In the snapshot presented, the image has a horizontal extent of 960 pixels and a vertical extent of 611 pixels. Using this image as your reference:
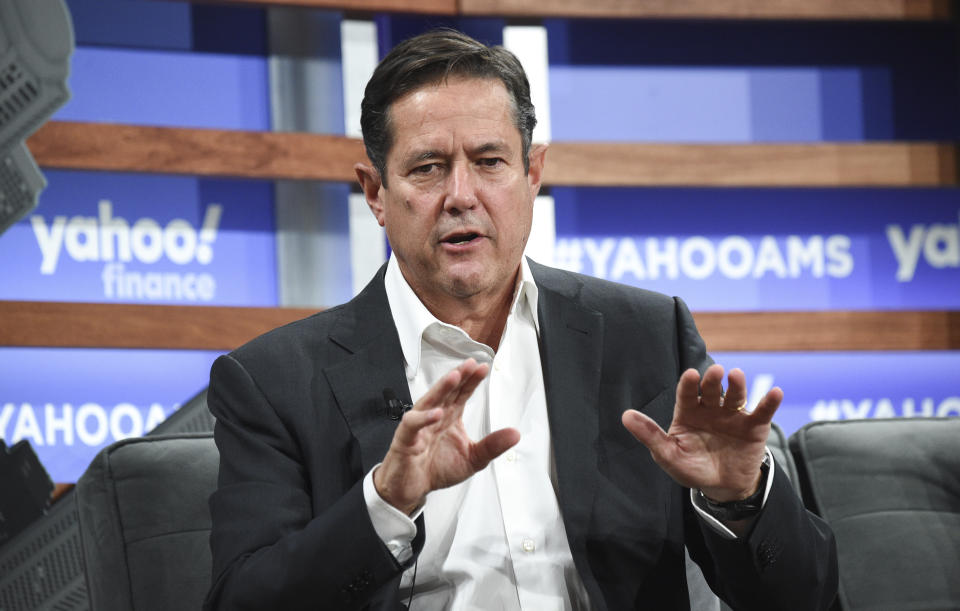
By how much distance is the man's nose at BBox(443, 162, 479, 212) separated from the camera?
1.59m

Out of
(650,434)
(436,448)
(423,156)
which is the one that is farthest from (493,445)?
(423,156)

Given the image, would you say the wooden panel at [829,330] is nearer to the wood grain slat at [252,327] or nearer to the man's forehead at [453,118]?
the wood grain slat at [252,327]

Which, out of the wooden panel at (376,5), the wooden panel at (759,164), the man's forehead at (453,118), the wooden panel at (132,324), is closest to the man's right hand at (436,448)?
the man's forehead at (453,118)

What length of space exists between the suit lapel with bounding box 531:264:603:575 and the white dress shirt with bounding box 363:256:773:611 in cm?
4

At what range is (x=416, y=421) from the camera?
123 centimetres

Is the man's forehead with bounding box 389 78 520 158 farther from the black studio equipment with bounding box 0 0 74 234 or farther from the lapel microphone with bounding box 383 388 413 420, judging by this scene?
the black studio equipment with bounding box 0 0 74 234

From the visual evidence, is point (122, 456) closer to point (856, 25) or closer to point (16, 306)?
point (16, 306)

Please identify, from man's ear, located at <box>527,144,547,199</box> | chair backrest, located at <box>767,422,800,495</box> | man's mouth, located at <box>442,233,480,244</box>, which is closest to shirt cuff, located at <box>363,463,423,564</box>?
man's mouth, located at <box>442,233,480,244</box>

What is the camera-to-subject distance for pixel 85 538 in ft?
5.55

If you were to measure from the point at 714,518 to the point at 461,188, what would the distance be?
62 cm

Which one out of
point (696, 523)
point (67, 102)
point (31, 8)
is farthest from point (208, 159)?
point (696, 523)

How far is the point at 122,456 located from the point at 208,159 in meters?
1.39

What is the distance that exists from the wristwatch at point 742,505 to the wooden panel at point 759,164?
1.81 metres

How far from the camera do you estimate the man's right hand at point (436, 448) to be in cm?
124
